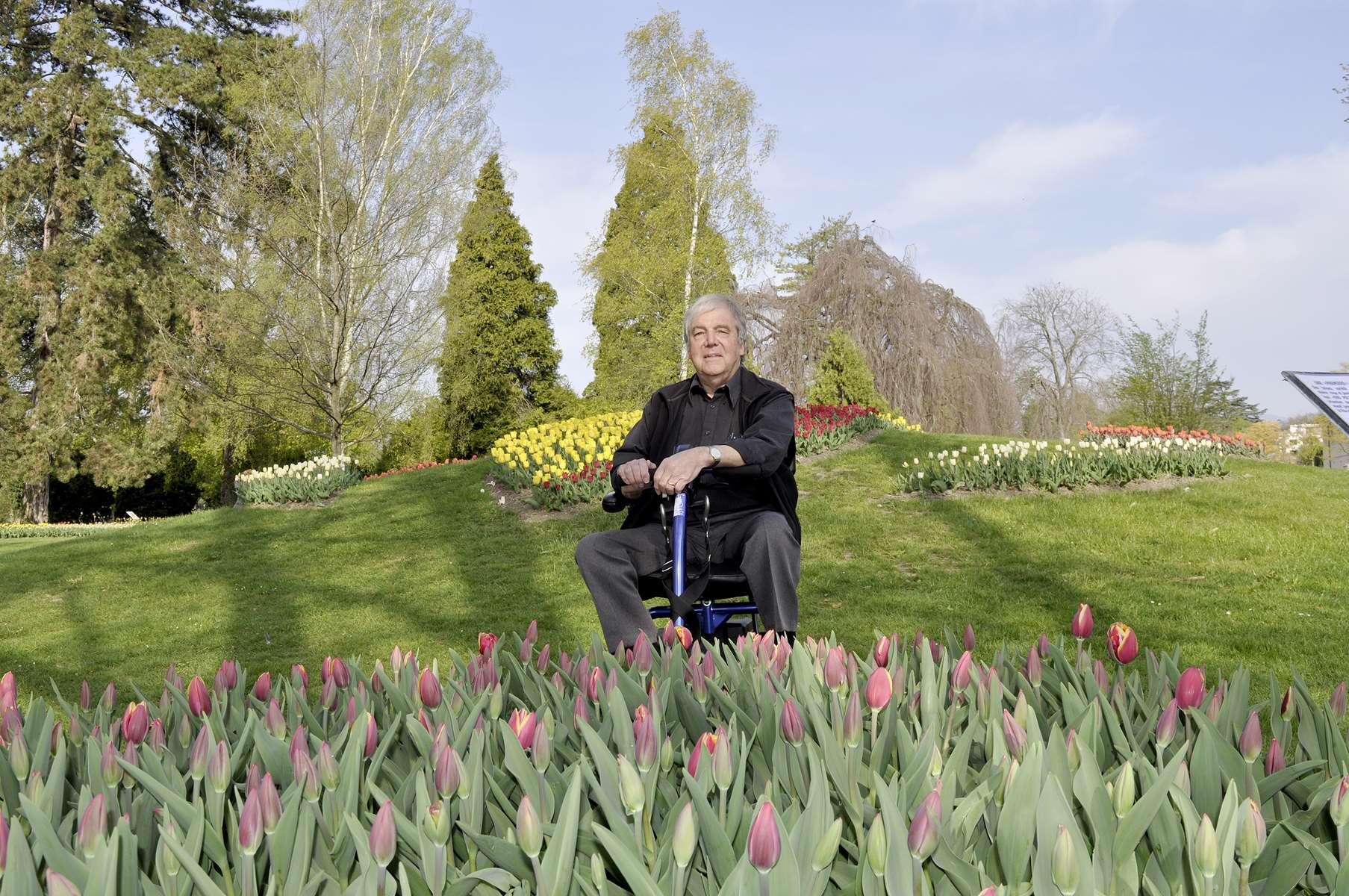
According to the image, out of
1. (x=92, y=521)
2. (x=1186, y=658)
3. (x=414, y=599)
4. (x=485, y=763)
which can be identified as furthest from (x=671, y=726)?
(x=92, y=521)

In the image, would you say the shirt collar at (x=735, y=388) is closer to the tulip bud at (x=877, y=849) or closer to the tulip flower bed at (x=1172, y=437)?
the tulip bud at (x=877, y=849)

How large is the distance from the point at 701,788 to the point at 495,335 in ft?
79.0

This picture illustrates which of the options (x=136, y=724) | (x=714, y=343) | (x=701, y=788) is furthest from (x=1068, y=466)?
(x=136, y=724)

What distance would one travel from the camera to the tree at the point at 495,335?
78.7 ft

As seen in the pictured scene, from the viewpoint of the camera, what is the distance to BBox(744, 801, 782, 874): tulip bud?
99cm

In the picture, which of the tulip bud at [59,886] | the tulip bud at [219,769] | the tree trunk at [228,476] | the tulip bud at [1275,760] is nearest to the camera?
the tulip bud at [59,886]

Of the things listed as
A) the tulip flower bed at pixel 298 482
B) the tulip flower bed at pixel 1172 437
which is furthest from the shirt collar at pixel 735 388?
the tulip flower bed at pixel 298 482

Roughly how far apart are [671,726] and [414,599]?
20.7 ft

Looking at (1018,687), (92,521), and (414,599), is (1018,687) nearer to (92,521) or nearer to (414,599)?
(414,599)

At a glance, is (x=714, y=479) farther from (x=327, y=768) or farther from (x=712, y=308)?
(x=327, y=768)

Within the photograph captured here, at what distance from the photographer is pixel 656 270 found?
18172 mm

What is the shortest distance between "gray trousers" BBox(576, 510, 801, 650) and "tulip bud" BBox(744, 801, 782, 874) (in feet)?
5.35

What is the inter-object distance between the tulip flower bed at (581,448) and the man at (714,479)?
275 inches

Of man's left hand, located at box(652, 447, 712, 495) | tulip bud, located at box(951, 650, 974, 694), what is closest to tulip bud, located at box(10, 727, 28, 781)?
tulip bud, located at box(951, 650, 974, 694)
